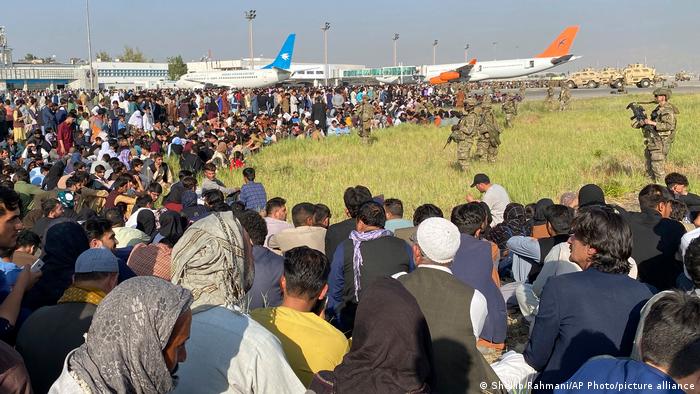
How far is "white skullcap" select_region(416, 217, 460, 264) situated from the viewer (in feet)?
10.8

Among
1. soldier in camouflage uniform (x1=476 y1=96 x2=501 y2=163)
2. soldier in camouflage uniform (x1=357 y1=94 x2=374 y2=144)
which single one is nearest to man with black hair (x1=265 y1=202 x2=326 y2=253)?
soldier in camouflage uniform (x1=476 y1=96 x2=501 y2=163)

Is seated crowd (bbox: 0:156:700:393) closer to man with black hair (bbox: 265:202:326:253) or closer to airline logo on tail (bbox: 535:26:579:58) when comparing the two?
man with black hair (bbox: 265:202:326:253)

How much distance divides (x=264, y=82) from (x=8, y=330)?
178 feet

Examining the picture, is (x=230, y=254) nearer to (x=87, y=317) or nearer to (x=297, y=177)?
(x=87, y=317)

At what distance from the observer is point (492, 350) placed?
15.1 ft

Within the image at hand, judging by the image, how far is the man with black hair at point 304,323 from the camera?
294 cm

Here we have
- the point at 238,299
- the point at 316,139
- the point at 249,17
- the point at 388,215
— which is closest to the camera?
the point at 238,299

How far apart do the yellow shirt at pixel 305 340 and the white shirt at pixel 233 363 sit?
1.33ft

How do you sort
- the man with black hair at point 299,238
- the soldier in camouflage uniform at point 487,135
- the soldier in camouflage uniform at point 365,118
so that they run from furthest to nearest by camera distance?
the soldier in camouflage uniform at point 365,118 → the soldier in camouflage uniform at point 487,135 → the man with black hair at point 299,238

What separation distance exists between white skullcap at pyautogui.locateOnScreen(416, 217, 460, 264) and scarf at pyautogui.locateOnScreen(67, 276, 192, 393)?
153 centimetres

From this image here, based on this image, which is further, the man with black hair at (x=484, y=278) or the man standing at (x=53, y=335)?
the man with black hair at (x=484, y=278)

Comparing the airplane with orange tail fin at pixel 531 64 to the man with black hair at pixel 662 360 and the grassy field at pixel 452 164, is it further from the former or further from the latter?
the man with black hair at pixel 662 360

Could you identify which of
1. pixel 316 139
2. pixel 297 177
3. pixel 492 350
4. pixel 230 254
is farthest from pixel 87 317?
pixel 316 139

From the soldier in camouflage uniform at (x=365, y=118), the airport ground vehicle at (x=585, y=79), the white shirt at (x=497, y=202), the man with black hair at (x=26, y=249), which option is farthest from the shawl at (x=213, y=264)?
the airport ground vehicle at (x=585, y=79)
